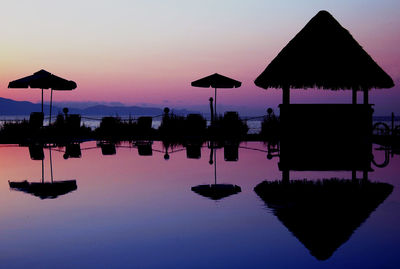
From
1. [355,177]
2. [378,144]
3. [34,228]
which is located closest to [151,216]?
[34,228]

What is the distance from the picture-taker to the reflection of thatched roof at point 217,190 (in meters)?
8.38

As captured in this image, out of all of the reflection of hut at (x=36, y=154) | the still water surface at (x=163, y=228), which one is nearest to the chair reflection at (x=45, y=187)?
the still water surface at (x=163, y=228)

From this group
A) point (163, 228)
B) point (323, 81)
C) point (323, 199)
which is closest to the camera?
point (163, 228)

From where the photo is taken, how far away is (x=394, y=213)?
7035 mm

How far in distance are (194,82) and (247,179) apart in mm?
10196

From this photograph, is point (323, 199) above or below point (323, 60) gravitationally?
below

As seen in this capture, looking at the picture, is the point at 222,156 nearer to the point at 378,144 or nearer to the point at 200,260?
the point at 378,144

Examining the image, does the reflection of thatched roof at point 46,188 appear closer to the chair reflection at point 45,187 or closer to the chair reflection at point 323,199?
the chair reflection at point 45,187

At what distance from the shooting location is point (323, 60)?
12516mm

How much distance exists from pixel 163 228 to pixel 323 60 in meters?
7.75

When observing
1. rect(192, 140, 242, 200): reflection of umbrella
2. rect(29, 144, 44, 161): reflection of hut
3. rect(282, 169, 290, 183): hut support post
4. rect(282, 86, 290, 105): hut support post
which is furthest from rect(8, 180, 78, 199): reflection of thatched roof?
rect(282, 86, 290, 105): hut support post

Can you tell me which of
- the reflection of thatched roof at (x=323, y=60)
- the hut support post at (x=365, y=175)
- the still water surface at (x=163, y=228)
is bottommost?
the still water surface at (x=163, y=228)

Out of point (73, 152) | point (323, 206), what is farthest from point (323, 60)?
point (73, 152)

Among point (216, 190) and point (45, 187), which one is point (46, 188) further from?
point (216, 190)
